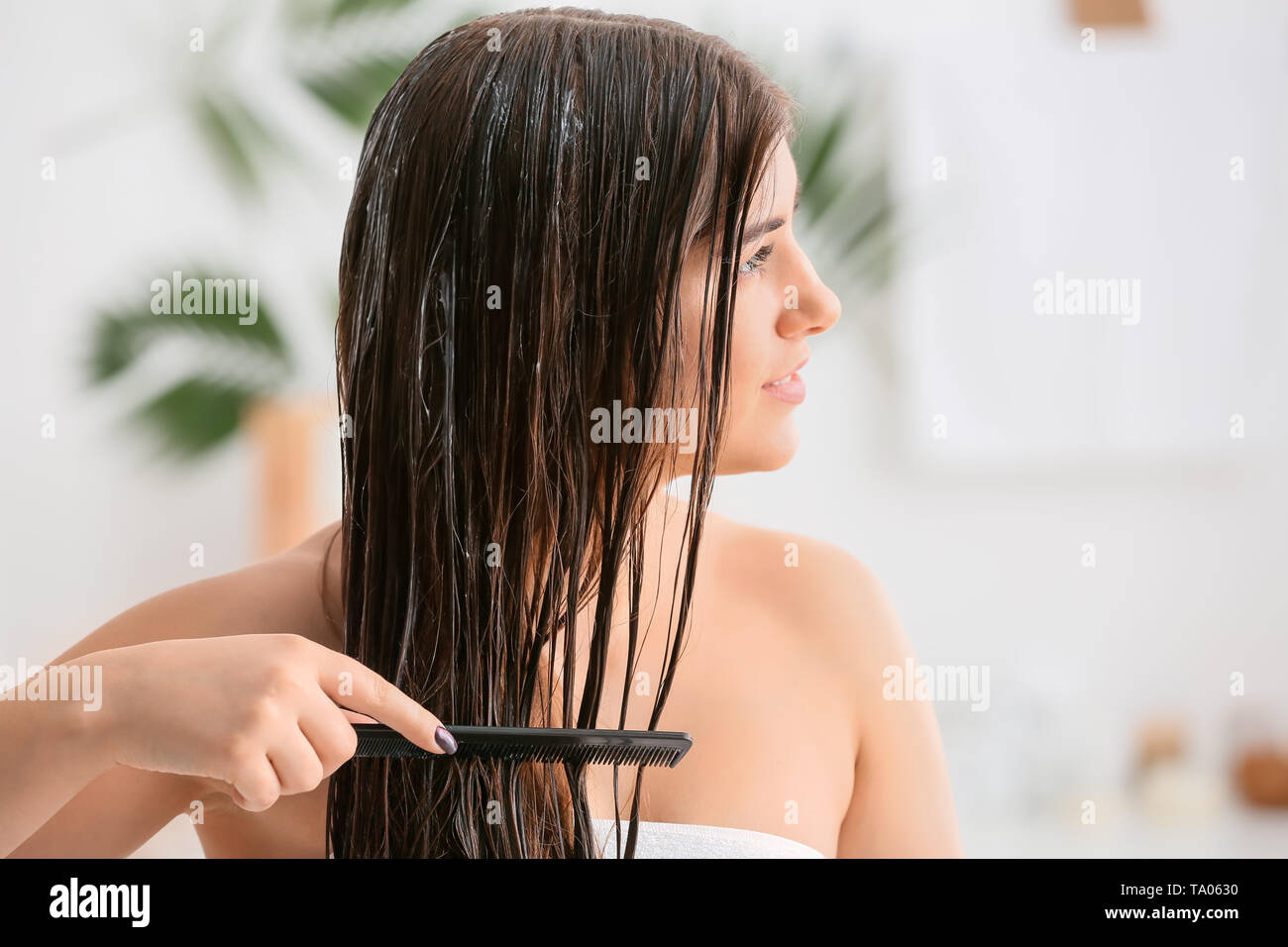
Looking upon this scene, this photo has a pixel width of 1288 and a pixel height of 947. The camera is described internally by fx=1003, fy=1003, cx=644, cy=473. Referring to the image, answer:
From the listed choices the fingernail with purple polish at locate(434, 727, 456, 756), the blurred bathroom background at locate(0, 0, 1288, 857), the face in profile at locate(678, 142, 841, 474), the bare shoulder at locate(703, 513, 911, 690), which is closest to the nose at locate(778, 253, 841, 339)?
the face in profile at locate(678, 142, 841, 474)

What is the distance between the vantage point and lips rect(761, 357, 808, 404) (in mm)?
702

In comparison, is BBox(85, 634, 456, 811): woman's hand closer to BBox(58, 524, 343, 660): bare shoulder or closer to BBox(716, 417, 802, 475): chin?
BBox(58, 524, 343, 660): bare shoulder

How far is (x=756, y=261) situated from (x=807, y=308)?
1.9 inches

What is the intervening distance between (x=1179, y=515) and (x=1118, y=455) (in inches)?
4.5

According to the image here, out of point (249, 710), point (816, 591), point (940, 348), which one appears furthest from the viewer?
point (940, 348)

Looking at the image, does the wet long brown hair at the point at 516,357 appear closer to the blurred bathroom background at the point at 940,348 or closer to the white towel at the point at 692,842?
the white towel at the point at 692,842

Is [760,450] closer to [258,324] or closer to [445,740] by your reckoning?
[445,740]

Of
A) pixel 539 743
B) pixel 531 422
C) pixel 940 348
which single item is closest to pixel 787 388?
pixel 531 422

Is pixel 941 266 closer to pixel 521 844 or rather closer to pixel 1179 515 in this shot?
pixel 1179 515

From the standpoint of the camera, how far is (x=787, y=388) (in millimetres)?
711

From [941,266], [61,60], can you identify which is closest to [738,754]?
[941,266]

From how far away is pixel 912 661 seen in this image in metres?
0.83

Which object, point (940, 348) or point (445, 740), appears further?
point (940, 348)

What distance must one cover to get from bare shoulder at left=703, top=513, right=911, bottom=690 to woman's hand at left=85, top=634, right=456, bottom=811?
0.36 m
